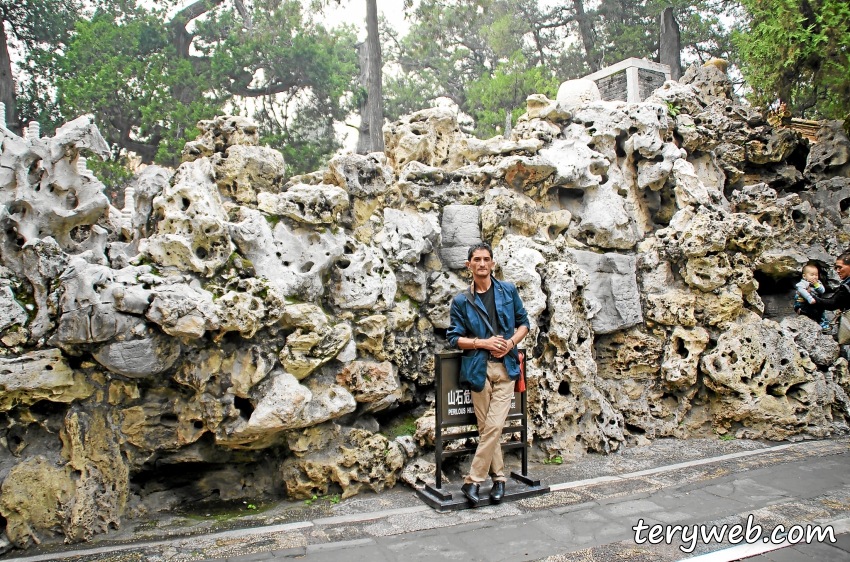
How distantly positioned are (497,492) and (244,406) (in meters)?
2.08

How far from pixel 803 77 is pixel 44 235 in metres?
10.2

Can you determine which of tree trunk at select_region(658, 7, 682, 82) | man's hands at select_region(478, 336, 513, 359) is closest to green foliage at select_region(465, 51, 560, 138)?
tree trunk at select_region(658, 7, 682, 82)

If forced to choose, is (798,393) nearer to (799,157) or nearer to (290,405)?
(799,157)

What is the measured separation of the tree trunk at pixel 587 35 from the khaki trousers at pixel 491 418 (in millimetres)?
21547

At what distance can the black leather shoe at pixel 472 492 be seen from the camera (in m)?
4.27

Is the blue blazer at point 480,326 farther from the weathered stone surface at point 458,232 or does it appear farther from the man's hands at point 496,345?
the weathered stone surface at point 458,232

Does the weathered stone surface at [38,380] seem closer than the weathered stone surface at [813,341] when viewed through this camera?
Yes

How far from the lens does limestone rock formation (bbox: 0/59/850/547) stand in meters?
4.21

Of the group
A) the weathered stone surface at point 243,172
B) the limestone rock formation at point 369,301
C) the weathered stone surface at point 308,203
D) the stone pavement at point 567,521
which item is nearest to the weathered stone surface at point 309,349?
the limestone rock formation at point 369,301

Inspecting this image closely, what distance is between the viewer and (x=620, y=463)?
5.42 metres

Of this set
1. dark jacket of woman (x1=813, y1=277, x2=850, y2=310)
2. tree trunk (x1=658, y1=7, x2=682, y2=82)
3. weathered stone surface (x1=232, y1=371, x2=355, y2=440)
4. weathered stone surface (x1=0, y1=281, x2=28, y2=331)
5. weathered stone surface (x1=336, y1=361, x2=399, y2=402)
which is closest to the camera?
weathered stone surface (x1=0, y1=281, x2=28, y2=331)

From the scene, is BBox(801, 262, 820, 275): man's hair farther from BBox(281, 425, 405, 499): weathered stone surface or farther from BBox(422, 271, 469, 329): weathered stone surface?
BBox(281, 425, 405, 499): weathered stone surface

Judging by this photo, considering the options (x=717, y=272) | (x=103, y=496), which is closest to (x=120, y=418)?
(x=103, y=496)

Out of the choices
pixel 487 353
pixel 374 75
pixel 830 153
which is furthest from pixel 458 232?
pixel 374 75
